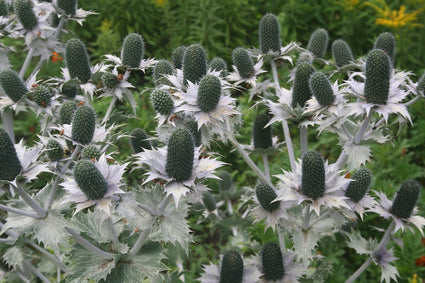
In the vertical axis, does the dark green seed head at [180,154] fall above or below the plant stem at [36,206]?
above

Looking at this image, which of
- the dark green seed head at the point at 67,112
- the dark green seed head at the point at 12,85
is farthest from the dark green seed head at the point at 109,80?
the dark green seed head at the point at 12,85

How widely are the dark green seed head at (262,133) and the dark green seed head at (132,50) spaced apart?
2.77 ft

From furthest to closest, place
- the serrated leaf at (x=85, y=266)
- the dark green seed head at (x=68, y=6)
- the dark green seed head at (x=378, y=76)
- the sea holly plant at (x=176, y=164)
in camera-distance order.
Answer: the dark green seed head at (x=68, y=6) → the dark green seed head at (x=378, y=76) → the serrated leaf at (x=85, y=266) → the sea holly plant at (x=176, y=164)

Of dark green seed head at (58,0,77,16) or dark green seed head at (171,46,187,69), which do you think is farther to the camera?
dark green seed head at (58,0,77,16)

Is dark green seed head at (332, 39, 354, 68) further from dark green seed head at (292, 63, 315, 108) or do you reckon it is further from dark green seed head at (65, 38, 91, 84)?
dark green seed head at (65, 38, 91, 84)

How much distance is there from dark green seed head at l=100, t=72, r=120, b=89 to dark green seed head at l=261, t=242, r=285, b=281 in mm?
1351

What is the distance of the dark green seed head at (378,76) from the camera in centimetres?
217

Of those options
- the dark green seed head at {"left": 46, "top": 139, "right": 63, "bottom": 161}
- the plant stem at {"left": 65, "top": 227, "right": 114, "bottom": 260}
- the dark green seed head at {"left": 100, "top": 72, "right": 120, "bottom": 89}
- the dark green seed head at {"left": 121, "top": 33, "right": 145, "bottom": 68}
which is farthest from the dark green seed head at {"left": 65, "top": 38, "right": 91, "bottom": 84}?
the plant stem at {"left": 65, "top": 227, "right": 114, "bottom": 260}

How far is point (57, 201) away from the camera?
2.23 meters

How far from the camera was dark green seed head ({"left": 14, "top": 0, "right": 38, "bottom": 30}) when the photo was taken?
9.89ft

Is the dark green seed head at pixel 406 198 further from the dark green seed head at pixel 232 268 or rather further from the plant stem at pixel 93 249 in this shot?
the plant stem at pixel 93 249

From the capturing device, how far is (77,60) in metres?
2.77

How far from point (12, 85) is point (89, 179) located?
1.16 meters

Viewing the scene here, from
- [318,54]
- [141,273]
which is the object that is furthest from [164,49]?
[141,273]
